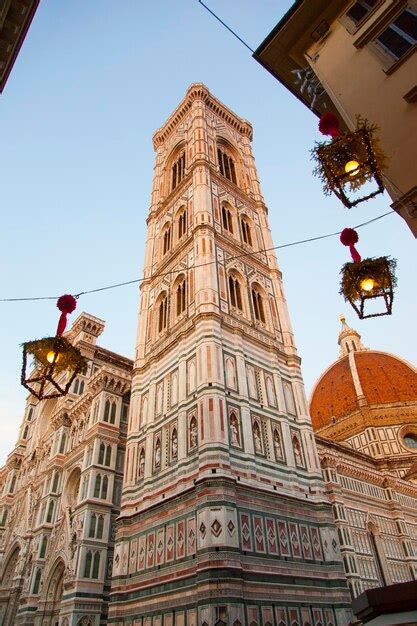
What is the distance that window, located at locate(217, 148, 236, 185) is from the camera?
3316cm

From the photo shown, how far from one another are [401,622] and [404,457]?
46.0 meters

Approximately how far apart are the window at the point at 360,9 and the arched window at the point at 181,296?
1646cm


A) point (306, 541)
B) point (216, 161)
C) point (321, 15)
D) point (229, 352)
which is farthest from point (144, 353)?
point (321, 15)

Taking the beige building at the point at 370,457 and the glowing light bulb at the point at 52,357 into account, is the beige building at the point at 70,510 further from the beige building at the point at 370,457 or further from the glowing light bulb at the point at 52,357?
the glowing light bulb at the point at 52,357

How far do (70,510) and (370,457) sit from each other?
89.5 feet

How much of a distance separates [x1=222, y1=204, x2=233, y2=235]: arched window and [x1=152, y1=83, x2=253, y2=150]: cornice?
12.9 meters

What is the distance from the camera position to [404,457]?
45.6 metres

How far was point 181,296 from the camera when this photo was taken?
25219mm

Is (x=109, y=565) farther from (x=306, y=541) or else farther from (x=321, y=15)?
(x=321, y=15)

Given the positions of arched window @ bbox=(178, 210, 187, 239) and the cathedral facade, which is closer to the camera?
the cathedral facade

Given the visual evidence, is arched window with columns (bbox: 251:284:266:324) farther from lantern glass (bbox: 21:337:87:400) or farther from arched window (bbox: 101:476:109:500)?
lantern glass (bbox: 21:337:87:400)

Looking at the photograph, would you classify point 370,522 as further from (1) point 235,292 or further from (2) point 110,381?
(2) point 110,381

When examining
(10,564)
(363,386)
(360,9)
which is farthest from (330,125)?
(363,386)

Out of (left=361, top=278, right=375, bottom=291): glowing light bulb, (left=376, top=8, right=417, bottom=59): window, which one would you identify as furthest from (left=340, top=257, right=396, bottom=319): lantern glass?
(left=376, top=8, right=417, bottom=59): window
